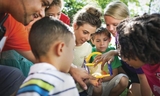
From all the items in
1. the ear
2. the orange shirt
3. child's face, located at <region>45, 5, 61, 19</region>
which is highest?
the ear

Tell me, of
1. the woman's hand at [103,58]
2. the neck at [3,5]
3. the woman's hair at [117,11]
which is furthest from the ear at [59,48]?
the woman's hair at [117,11]

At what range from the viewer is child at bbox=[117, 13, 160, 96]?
4.85ft

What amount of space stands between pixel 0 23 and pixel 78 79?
27.8 inches

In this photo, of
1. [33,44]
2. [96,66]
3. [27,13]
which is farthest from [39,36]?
[96,66]

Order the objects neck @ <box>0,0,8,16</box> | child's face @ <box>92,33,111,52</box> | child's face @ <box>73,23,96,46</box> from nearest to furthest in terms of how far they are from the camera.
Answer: neck @ <box>0,0,8,16</box> < child's face @ <box>73,23,96,46</box> < child's face @ <box>92,33,111,52</box>

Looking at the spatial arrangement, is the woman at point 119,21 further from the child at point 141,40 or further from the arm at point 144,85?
the child at point 141,40

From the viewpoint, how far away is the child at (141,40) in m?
1.48

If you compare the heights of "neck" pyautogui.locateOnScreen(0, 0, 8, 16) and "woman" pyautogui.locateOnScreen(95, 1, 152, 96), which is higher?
"neck" pyautogui.locateOnScreen(0, 0, 8, 16)

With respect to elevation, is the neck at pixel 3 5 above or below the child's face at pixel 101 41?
above

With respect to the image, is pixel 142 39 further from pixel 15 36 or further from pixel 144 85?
pixel 15 36

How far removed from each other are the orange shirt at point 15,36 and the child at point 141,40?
0.88 meters

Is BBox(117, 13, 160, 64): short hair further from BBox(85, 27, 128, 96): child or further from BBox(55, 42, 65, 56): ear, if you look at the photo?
BBox(85, 27, 128, 96): child

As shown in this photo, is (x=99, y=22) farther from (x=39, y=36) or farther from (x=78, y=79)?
(x=39, y=36)

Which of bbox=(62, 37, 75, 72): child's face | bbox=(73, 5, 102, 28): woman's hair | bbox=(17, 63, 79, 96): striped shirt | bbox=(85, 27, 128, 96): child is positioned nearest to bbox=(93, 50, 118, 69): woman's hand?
bbox=(85, 27, 128, 96): child
